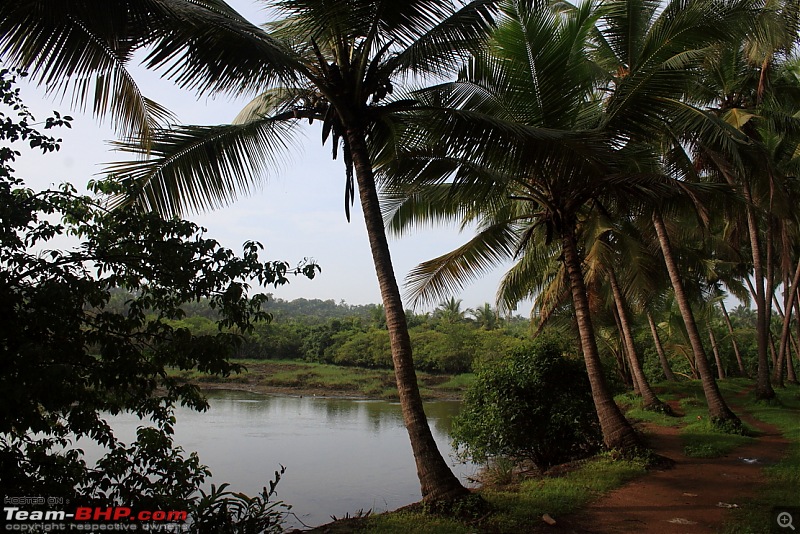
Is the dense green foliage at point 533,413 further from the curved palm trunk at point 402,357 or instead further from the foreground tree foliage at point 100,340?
the foreground tree foliage at point 100,340

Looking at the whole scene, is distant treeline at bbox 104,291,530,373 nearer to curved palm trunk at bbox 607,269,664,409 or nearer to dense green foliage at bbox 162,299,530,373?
dense green foliage at bbox 162,299,530,373

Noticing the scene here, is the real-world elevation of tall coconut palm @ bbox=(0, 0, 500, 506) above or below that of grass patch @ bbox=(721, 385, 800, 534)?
above

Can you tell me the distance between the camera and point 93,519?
380 cm

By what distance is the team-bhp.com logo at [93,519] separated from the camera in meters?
3.53

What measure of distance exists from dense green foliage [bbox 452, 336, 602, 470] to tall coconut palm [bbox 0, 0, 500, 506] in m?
3.32

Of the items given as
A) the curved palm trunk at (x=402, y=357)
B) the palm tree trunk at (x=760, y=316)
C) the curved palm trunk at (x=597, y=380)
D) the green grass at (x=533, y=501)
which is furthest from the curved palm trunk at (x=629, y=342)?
the curved palm trunk at (x=402, y=357)

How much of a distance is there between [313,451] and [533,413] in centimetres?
680

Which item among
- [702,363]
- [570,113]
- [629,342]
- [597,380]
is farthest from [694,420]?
[570,113]

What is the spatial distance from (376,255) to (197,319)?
2880cm

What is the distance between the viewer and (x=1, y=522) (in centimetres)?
348

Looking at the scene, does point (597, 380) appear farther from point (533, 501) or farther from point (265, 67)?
point (265, 67)

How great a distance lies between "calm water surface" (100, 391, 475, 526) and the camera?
31.2ft

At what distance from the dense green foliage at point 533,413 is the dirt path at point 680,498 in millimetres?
1387

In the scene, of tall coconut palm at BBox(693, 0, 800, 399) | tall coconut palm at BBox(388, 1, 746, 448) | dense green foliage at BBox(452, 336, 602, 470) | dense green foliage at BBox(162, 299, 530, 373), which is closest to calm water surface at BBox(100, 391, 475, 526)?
dense green foliage at BBox(452, 336, 602, 470)
